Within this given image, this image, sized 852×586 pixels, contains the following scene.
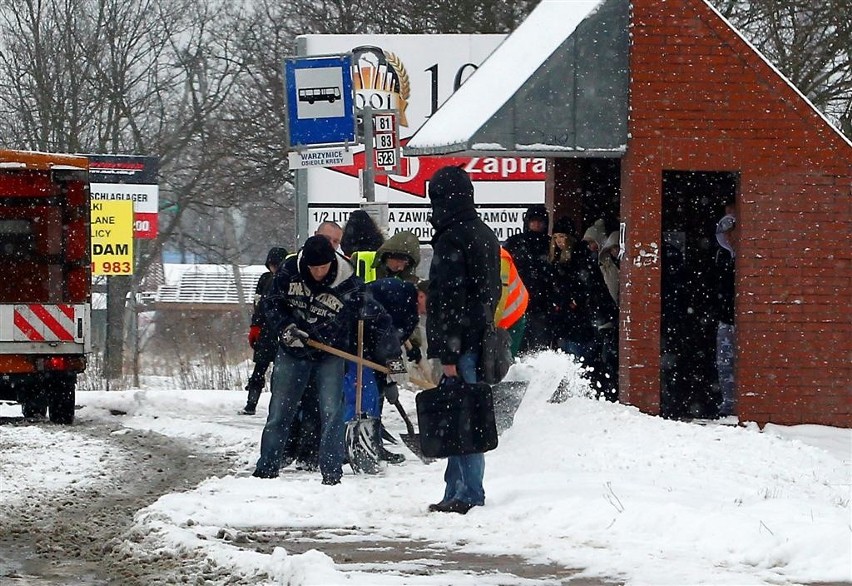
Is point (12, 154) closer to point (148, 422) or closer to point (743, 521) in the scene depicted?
point (148, 422)

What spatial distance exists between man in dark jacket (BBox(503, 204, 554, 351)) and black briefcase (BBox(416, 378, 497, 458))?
6.21 metres

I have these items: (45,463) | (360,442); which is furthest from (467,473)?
(45,463)

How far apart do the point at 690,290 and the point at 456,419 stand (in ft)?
24.5

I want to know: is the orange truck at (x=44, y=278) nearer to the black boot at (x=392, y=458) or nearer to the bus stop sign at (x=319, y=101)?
the bus stop sign at (x=319, y=101)

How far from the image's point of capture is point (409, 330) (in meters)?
12.3

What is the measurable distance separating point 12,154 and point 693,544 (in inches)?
427

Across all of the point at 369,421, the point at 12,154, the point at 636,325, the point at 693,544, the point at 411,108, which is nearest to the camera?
the point at 693,544

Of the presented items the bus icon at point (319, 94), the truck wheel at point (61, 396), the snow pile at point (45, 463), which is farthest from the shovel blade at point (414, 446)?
the bus icon at point (319, 94)

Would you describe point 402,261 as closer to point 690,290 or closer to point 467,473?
point 467,473

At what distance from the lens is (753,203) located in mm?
14984

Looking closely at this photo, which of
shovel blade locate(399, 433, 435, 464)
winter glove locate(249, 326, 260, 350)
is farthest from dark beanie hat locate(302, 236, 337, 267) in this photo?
winter glove locate(249, 326, 260, 350)

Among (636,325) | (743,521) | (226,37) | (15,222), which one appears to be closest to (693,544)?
(743,521)

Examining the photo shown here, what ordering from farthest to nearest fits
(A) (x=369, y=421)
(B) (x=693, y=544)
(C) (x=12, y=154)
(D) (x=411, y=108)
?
(D) (x=411, y=108)
(C) (x=12, y=154)
(A) (x=369, y=421)
(B) (x=693, y=544)

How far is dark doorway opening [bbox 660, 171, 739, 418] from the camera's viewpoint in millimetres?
16234
